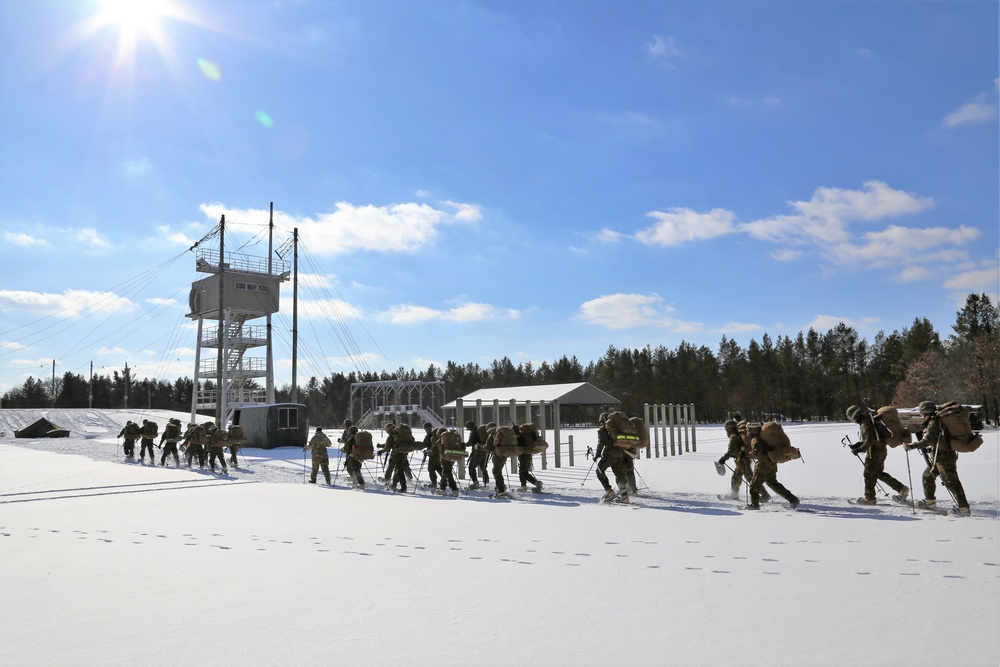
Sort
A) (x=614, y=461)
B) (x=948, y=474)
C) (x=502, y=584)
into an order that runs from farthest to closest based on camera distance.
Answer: (x=614, y=461) → (x=948, y=474) → (x=502, y=584)

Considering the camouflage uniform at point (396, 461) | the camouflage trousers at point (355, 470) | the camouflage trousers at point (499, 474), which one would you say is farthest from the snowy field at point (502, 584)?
the camouflage trousers at point (355, 470)

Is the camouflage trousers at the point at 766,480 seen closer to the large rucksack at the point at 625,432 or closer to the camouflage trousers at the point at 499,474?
the large rucksack at the point at 625,432

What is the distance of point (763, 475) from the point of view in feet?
38.9

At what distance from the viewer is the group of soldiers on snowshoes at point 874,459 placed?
1089 centimetres

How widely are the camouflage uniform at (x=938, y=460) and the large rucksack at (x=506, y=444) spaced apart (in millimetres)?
7458

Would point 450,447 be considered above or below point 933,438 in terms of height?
below

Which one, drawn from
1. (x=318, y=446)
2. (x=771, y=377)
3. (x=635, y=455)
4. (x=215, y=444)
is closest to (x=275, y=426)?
(x=215, y=444)

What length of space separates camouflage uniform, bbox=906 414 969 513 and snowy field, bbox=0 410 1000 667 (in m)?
0.50

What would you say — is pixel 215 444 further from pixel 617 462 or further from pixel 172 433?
pixel 617 462

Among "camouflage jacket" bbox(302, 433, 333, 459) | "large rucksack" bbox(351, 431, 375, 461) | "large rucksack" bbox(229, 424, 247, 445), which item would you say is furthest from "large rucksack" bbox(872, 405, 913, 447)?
"large rucksack" bbox(229, 424, 247, 445)

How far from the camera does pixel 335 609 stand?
5.78m

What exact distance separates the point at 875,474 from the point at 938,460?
1.35m

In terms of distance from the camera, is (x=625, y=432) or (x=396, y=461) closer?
(x=625, y=432)

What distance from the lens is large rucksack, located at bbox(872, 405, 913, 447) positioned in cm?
1197
